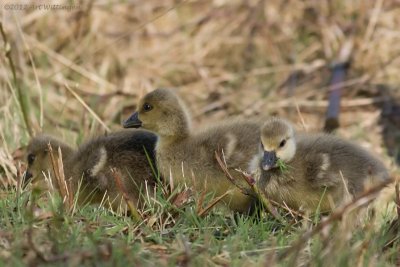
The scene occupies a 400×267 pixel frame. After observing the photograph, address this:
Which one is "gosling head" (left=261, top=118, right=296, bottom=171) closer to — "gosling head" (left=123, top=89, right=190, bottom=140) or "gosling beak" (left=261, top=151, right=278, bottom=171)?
"gosling beak" (left=261, top=151, right=278, bottom=171)

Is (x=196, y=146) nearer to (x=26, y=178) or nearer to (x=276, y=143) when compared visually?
(x=276, y=143)

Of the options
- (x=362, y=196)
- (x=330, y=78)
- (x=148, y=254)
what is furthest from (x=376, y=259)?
(x=330, y=78)

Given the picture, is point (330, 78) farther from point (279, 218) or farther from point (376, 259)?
point (376, 259)

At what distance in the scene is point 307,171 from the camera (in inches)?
133

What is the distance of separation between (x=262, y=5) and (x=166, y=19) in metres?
0.79

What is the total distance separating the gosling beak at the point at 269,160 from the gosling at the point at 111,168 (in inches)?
20.7

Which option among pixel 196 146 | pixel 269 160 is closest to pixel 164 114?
pixel 196 146

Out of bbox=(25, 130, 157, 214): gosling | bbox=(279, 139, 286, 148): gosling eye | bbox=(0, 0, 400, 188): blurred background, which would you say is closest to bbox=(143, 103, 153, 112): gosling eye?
bbox=(25, 130, 157, 214): gosling

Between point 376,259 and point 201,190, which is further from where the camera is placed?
point 201,190

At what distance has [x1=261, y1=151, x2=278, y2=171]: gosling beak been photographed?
10.8 ft

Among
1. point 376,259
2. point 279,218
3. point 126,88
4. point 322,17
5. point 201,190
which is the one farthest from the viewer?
point 322,17

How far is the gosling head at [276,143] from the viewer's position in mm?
3312

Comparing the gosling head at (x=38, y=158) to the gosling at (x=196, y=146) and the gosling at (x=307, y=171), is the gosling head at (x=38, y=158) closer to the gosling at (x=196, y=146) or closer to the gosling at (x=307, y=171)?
the gosling at (x=196, y=146)

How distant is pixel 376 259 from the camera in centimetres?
279
